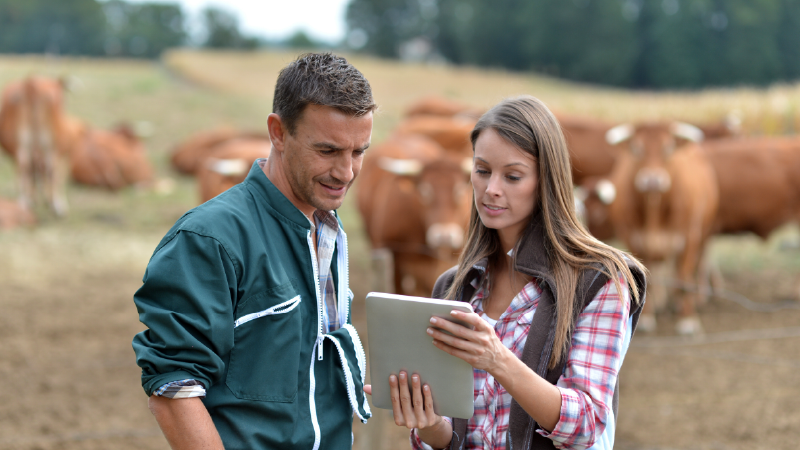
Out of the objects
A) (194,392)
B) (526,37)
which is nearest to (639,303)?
(194,392)

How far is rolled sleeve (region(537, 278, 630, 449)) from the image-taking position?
159 centimetres

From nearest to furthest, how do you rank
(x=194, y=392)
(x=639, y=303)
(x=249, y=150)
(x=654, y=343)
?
(x=194, y=392)
(x=639, y=303)
(x=654, y=343)
(x=249, y=150)

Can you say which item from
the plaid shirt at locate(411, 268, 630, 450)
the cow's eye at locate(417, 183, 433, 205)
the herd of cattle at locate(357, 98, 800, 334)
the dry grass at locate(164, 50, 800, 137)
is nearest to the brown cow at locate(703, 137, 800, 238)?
the herd of cattle at locate(357, 98, 800, 334)

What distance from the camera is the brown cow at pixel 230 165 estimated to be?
7.23 m

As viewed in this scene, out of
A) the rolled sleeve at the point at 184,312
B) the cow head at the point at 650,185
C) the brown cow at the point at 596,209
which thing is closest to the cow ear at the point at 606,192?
the brown cow at the point at 596,209

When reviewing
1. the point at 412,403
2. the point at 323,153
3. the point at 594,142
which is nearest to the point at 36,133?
the point at 594,142

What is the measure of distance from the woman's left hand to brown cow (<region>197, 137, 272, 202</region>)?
15.4 feet

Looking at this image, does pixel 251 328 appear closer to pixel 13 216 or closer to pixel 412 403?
pixel 412 403

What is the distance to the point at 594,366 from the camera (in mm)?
1636

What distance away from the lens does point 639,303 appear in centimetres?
171

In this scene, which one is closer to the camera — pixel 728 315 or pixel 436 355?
pixel 436 355

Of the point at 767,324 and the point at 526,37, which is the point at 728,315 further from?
the point at 526,37

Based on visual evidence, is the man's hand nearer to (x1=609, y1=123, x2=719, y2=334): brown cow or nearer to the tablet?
the tablet

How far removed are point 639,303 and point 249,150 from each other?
336 inches
